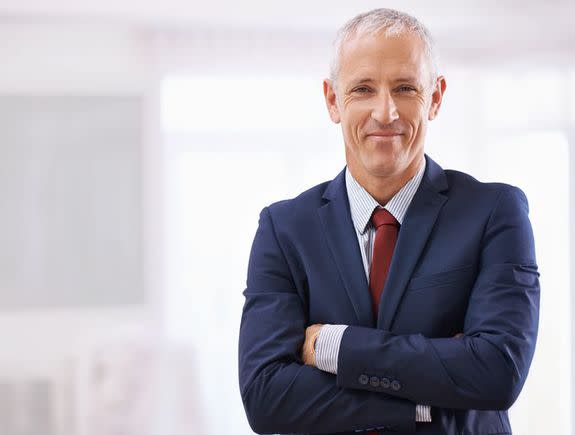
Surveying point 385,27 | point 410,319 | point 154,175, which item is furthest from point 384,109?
point 154,175

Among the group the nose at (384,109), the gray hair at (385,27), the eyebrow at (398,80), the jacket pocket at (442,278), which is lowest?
the jacket pocket at (442,278)

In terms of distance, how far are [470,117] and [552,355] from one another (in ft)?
4.21

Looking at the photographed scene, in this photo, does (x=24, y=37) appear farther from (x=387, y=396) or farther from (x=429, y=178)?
(x=387, y=396)

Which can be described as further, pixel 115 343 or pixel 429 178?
pixel 115 343

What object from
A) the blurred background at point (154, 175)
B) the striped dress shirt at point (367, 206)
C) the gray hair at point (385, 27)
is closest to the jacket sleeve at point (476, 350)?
the striped dress shirt at point (367, 206)

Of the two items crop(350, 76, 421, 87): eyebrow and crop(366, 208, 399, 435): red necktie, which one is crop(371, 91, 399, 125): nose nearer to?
crop(350, 76, 421, 87): eyebrow

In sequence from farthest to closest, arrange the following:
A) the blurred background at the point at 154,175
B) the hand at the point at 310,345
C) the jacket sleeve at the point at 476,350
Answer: the blurred background at the point at 154,175 → the hand at the point at 310,345 → the jacket sleeve at the point at 476,350

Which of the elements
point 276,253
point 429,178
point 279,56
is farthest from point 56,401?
point 429,178

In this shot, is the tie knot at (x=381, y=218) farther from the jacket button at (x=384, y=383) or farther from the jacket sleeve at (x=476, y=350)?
the jacket button at (x=384, y=383)

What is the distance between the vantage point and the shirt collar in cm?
178

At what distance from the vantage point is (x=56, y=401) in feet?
12.4

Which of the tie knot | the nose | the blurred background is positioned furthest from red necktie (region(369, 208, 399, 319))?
the blurred background

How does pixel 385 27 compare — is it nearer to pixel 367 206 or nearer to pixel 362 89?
pixel 362 89

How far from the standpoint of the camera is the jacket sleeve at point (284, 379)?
1.62 metres
